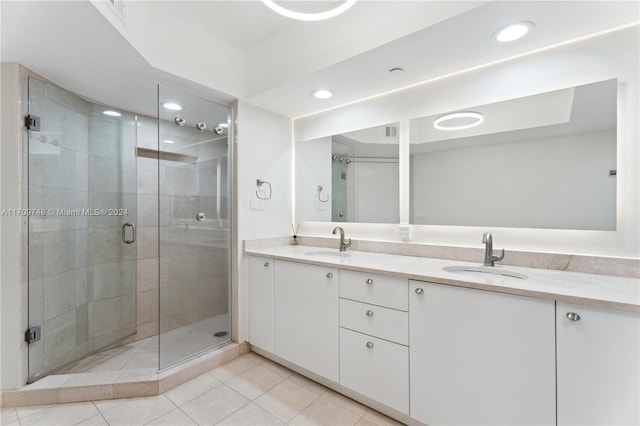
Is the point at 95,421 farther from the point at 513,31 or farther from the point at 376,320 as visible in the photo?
the point at 513,31

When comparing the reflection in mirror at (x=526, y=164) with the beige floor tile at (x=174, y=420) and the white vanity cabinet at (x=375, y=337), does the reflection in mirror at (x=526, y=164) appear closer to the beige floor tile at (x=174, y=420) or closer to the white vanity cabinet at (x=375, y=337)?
the white vanity cabinet at (x=375, y=337)

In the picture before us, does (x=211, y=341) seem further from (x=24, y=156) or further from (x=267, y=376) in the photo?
(x=24, y=156)

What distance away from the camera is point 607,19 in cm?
137

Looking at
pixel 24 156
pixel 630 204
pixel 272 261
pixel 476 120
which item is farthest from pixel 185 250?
pixel 630 204

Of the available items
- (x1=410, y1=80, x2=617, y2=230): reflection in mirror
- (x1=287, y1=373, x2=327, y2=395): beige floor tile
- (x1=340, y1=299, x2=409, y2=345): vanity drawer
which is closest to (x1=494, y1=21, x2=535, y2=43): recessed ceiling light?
(x1=410, y1=80, x2=617, y2=230): reflection in mirror

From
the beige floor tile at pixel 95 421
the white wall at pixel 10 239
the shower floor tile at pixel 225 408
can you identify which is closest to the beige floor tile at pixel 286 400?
the shower floor tile at pixel 225 408

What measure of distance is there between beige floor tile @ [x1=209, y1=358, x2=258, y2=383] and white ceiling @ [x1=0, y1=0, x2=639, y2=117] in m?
2.26

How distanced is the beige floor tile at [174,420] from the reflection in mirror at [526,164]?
6.67 feet

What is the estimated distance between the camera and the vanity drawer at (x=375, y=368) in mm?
1513

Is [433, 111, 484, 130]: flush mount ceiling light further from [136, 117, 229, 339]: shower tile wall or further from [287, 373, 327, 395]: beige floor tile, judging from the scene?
[287, 373, 327, 395]: beige floor tile

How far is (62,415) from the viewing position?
66.1 inches

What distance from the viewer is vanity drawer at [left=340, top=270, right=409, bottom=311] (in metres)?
1.52

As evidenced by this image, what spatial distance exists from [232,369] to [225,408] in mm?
455

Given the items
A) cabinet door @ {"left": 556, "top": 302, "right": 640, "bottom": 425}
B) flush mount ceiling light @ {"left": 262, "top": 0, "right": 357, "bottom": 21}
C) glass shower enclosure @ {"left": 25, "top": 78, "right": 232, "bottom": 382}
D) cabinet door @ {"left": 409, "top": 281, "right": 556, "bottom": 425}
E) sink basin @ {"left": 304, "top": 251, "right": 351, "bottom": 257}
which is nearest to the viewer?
cabinet door @ {"left": 556, "top": 302, "right": 640, "bottom": 425}
